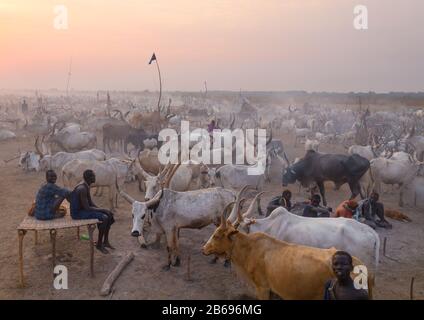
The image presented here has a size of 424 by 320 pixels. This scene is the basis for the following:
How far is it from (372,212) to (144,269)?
5978 mm

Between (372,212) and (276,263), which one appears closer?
(276,263)

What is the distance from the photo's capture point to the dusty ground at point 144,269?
7156 mm

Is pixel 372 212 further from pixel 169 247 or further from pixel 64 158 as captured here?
pixel 64 158

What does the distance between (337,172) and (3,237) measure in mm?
Answer: 9370

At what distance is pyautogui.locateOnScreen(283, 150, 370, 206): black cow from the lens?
41.0 ft

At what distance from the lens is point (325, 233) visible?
6.95 meters

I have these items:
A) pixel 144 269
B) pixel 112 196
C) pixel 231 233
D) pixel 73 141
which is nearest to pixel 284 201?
pixel 231 233

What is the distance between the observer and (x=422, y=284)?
770cm

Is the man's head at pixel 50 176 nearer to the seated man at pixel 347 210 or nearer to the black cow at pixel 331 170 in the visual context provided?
the seated man at pixel 347 210

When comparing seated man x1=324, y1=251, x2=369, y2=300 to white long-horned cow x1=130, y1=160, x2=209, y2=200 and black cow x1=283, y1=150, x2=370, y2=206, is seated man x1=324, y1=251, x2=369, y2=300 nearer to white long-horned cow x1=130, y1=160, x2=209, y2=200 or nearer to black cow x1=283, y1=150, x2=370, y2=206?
white long-horned cow x1=130, y1=160, x2=209, y2=200

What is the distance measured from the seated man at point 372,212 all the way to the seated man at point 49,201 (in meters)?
6.89

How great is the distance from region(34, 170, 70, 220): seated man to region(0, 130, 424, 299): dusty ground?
1.16 metres

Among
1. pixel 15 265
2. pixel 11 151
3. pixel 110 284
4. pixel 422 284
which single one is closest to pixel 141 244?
pixel 110 284
